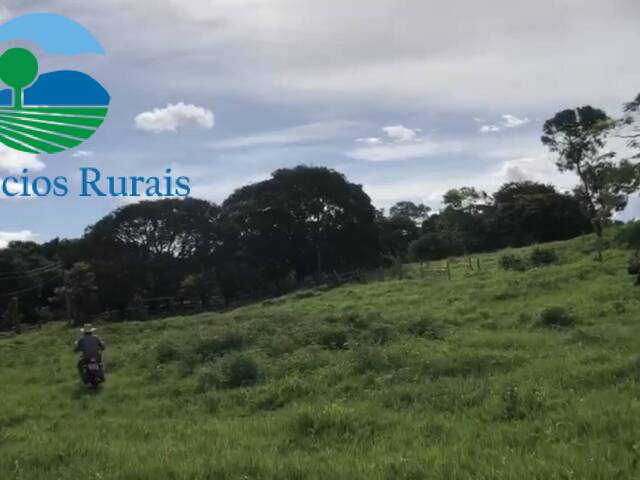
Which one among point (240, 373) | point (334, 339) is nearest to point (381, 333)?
point (334, 339)

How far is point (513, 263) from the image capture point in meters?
33.1

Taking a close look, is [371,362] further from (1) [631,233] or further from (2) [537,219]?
(2) [537,219]

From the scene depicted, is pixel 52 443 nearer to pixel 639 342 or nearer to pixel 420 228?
pixel 639 342

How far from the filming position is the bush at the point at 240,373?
11.6 m

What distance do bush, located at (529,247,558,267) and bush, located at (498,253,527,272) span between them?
1.56ft

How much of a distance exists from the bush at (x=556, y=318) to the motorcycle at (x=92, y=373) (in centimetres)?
986

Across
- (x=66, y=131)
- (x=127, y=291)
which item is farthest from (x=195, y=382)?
(x=127, y=291)

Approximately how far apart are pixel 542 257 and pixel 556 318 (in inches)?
737

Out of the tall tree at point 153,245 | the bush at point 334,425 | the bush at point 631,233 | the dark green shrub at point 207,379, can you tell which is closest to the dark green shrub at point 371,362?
the dark green shrub at point 207,379

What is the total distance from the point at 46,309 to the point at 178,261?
378 inches

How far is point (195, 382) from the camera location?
12133mm

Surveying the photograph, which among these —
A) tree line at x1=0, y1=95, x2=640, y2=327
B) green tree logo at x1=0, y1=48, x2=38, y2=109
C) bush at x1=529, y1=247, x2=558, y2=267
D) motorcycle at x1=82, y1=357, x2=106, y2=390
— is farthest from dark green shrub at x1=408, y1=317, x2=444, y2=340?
tree line at x1=0, y1=95, x2=640, y2=327

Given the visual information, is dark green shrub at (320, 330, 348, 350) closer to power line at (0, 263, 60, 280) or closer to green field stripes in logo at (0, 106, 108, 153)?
green field stripes in logo at (0, 106, 108, 153)

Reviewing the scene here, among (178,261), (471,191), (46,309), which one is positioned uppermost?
(471,191)
